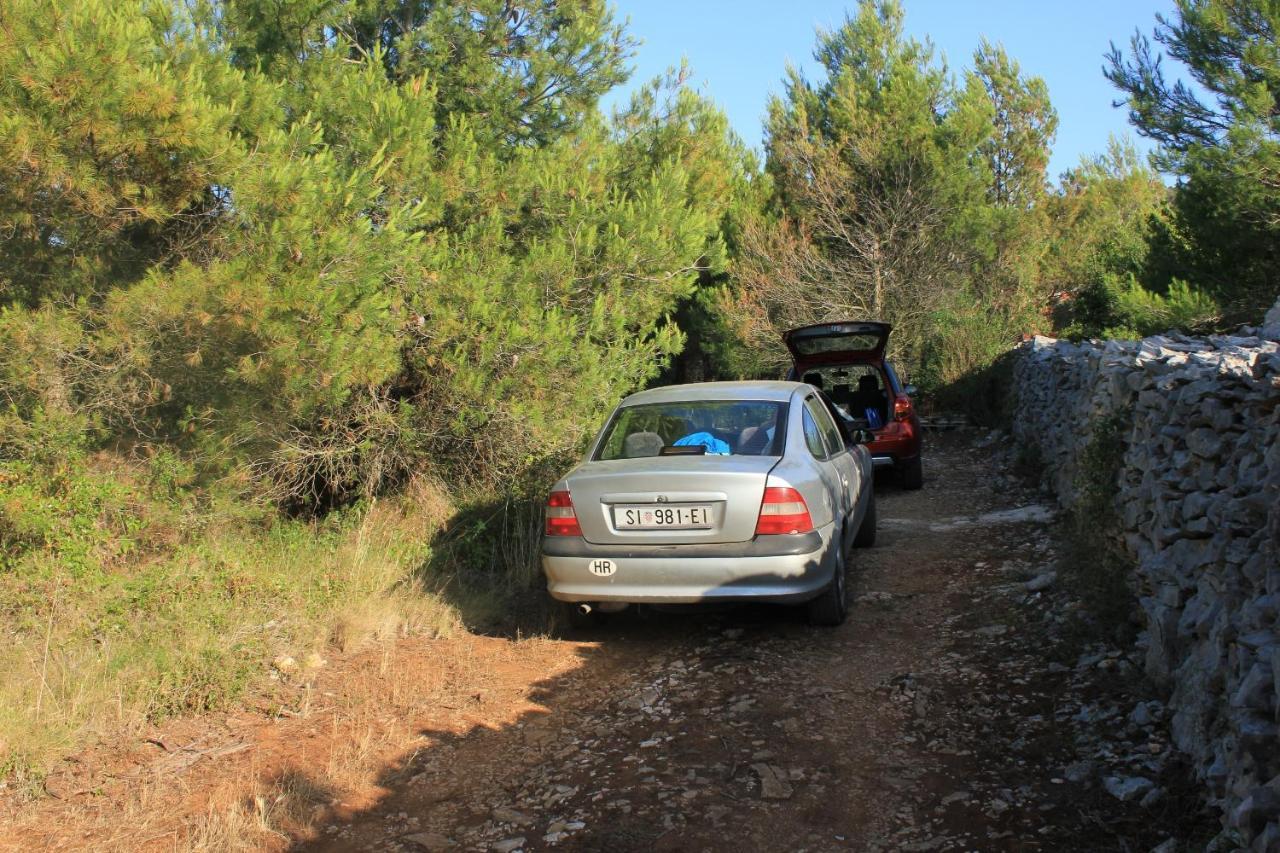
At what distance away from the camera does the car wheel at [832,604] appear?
6059 mm

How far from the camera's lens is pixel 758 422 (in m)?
6.63

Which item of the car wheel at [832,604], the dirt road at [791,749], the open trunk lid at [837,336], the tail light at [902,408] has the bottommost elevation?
the dirt road at [791,749]

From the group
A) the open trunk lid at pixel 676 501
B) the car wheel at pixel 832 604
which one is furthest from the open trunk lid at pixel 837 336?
the open trunk lid at pixel 676 501

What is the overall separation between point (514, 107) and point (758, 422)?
557 centimetres

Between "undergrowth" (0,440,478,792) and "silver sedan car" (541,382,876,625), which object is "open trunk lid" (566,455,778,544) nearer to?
"silver sedan car" (541,382,876,625)

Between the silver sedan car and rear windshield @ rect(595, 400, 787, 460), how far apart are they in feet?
0.05

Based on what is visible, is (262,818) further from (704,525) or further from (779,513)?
(779,513)

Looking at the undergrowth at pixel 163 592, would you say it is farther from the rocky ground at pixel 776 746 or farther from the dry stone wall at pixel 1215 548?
the dry stone wall at pixel 1215 548

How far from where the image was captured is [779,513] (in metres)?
5.66

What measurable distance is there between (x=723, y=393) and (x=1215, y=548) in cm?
362

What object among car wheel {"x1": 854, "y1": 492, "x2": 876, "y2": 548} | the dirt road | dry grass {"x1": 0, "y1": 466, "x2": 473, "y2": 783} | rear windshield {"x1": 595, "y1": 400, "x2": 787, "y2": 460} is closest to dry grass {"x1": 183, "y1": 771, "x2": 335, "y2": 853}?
the dirt road

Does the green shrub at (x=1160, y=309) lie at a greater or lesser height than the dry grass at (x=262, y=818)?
greater

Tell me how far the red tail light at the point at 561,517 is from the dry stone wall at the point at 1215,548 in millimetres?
3104

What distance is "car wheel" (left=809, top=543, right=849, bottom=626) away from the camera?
19.9 ft
